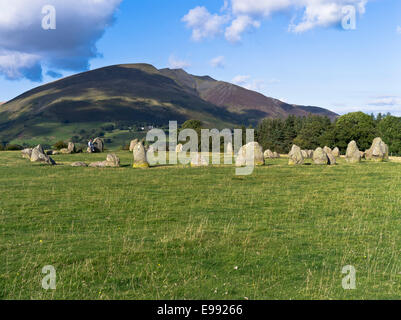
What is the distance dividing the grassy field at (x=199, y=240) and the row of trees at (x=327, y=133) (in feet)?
151

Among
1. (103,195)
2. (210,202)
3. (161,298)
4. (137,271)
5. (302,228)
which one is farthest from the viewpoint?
(103,195)

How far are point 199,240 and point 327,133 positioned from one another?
60.9 meters

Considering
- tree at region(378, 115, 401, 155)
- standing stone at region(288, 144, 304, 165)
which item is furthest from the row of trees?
standing stone at region(288, 144, 304, 165)

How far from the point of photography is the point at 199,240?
37.8ft

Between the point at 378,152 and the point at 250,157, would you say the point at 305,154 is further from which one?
the point at 250,157

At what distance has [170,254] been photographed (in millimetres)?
10422

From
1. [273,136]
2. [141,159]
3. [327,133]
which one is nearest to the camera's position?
[141,159]

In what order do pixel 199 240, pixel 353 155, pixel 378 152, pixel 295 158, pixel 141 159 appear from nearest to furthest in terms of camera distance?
1. pixel 199 240
2. pixel 141 159
3. pixel 295 158
4. pixel 353 155
5. pixel 378 152

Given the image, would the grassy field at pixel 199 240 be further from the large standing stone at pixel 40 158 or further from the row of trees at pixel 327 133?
the row of trees at pixel 327 133

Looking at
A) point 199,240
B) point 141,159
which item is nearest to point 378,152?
point 141,159

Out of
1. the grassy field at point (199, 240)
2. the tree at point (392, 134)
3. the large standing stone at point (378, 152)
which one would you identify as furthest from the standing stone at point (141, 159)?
the tree at point (392, 134)
